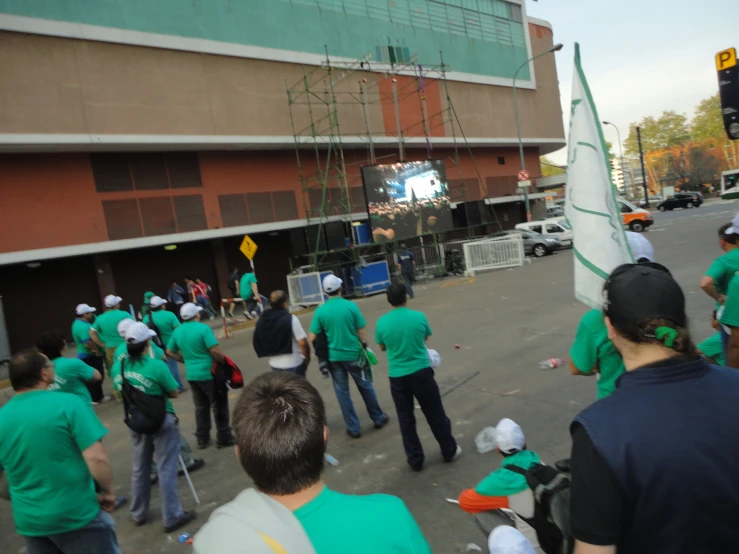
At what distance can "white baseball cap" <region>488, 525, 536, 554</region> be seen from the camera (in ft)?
7.21

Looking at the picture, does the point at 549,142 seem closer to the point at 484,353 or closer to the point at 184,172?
the point at 184,172

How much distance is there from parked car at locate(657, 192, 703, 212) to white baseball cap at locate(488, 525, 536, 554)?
4906cm

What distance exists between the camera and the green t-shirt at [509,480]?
2.76 meters

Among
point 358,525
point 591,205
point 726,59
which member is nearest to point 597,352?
point 591,205

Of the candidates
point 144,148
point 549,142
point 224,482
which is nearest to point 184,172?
point 144,148

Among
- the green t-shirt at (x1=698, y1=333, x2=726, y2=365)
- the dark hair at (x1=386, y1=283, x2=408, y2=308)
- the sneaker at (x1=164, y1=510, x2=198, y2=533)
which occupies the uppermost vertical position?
the dark hair at (x1=386, y1=283, x2=408, y2=308)

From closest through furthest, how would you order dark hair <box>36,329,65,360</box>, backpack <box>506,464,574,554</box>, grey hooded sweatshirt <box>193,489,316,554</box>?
grey hooded sweatshirt <box>193,489,316,554</box> < backpack <box>506,464,574,554</box> < dark hair <box>36,329,65,360</box>

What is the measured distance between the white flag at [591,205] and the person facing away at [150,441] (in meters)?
3.54

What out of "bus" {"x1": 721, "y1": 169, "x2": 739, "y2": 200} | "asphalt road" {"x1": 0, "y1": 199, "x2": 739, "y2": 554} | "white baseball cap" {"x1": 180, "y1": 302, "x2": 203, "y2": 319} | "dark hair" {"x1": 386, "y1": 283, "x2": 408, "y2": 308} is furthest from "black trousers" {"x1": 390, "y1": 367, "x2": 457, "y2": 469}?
"bus" {"x1": 721, "y1": 169, "x2": 739, "y2": 200}

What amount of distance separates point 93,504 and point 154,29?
19.3 metres

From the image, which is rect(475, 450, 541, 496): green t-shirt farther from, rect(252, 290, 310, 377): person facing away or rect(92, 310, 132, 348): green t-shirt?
rect(92, 310, 132, 348): green t-shirt

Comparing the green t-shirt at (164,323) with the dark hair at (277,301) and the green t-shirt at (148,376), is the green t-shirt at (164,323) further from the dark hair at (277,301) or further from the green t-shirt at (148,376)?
the green t-shirt at (148,376)

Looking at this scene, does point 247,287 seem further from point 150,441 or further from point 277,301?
point 150,441

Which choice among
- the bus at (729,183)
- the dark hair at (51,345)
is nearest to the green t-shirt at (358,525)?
the dark hair at (51,345)
